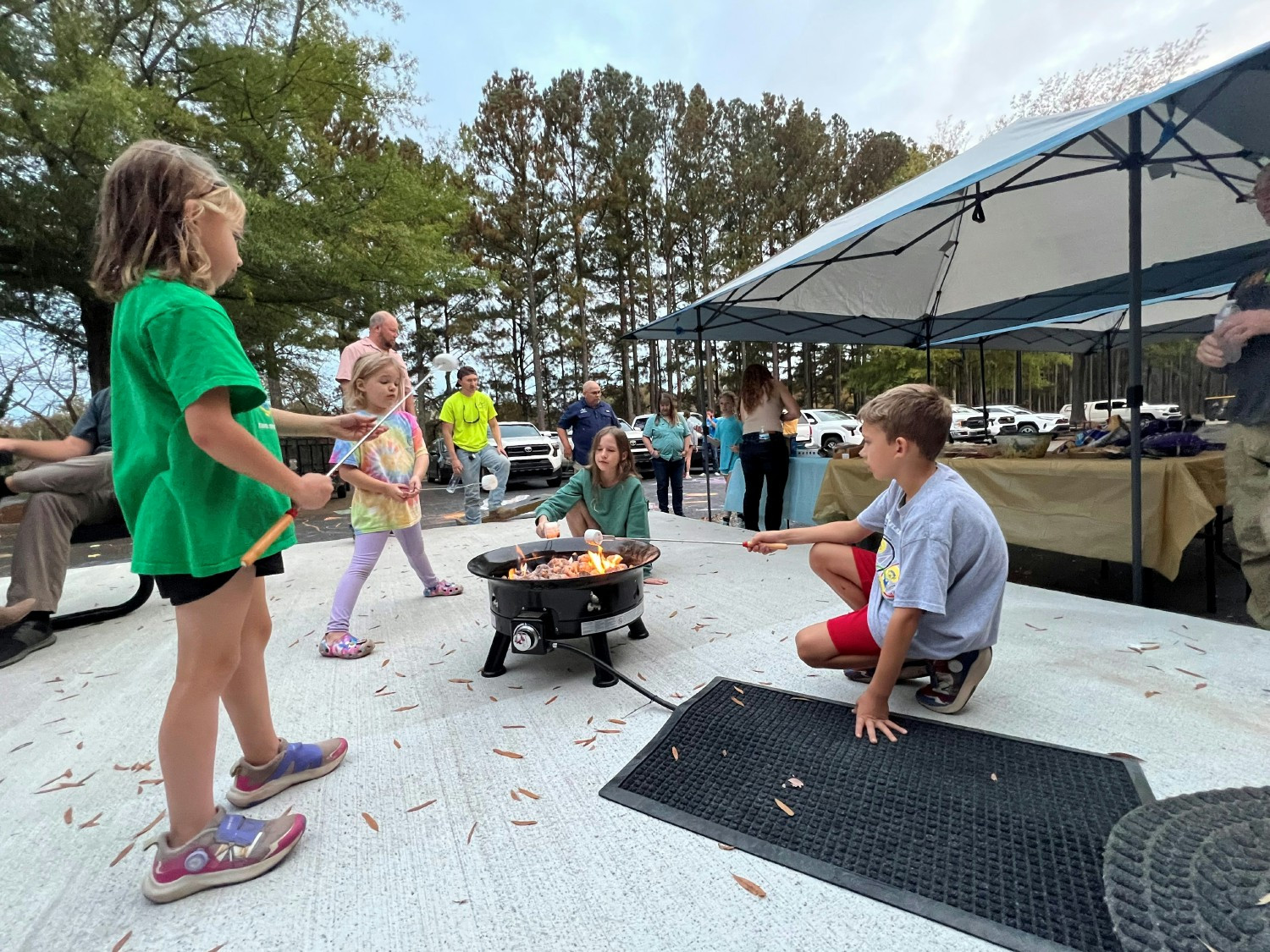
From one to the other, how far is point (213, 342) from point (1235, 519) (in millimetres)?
4165

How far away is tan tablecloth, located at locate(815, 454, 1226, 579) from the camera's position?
333cm

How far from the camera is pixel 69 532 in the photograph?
341 centimetres

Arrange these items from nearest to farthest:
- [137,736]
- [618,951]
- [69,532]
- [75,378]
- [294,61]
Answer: [618,951]
[137,736]
[69,532]
[294,61]
[75,378]

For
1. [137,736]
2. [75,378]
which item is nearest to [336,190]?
[75,378]

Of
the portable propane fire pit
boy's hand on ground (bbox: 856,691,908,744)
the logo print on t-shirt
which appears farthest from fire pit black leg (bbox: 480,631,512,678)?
the logo print on t-shirt

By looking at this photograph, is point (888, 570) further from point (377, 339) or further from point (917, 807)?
point (377, 339)

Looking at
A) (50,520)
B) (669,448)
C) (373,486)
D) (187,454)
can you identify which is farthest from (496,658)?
(669,448)

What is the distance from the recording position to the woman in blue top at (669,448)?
728 cm

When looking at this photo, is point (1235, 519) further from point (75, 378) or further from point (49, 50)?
point (75, 378)

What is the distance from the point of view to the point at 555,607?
2389 mm

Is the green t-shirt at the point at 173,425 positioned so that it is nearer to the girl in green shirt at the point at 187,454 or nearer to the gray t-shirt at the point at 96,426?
the girl in green shirt at the point at 187,454

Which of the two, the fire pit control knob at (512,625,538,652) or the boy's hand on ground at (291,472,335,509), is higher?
the boy's hand on ground at (291,472,335,509)

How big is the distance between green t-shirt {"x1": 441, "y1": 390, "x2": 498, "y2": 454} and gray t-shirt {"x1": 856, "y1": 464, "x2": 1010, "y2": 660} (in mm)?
5424

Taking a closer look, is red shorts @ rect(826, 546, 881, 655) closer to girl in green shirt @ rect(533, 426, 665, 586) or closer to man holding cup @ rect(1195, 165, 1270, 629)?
girl in green shirt @ rect(533, 426, 665, 586)
